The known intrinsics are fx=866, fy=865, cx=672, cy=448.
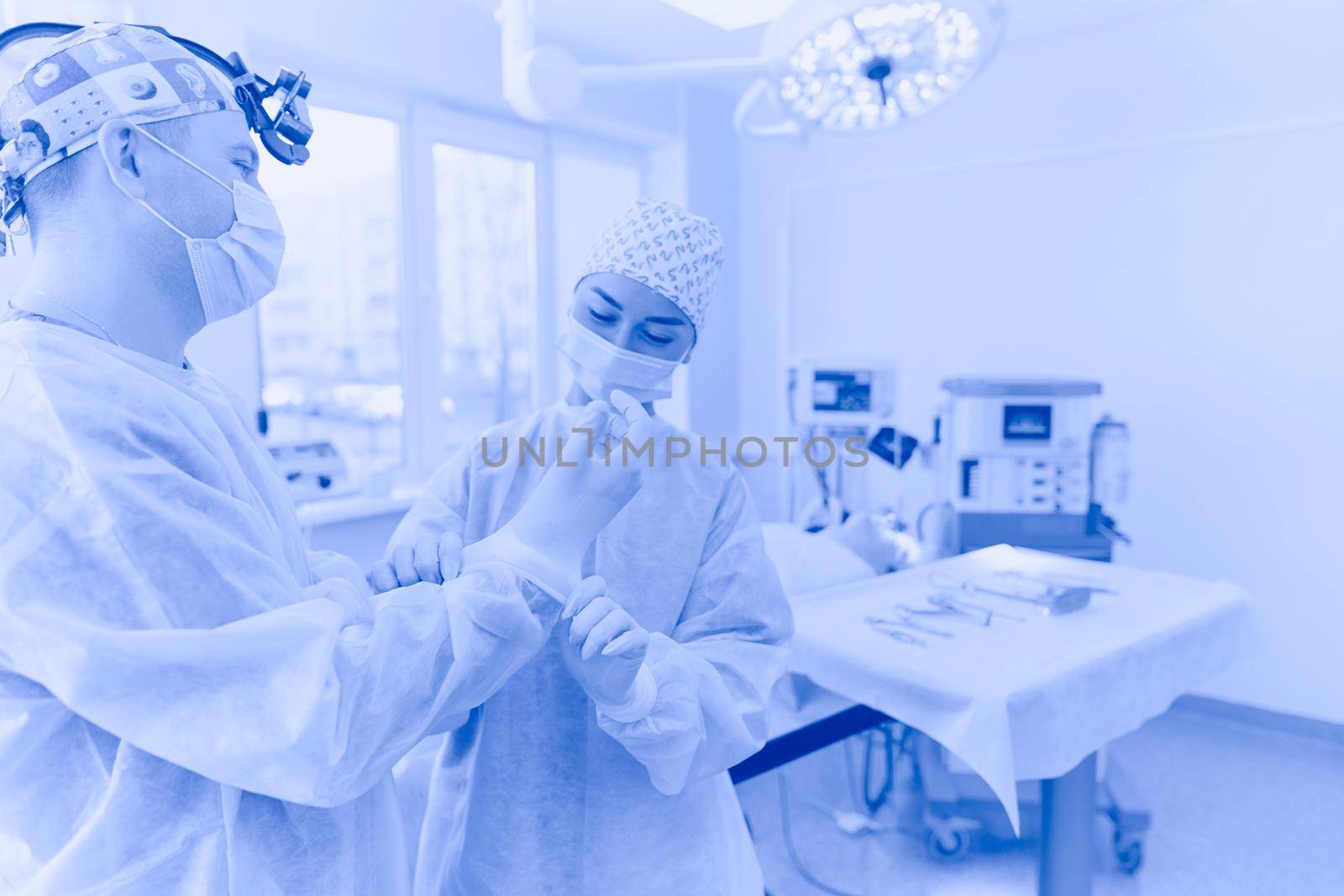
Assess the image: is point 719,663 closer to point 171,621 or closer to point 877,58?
point 171,621

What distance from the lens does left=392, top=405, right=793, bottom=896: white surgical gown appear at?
3.30ft

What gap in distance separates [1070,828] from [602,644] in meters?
1.18

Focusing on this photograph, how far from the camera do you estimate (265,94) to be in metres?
0.86

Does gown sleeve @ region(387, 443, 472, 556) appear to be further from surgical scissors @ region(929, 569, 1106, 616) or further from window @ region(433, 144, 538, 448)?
window @ region(433, 144, 538, 448)

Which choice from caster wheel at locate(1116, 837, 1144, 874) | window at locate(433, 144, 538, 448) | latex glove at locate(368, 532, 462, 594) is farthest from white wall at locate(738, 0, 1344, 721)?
latex glove at locate(368, 532, 462, 594)

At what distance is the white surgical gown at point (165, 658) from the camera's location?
0.58 metres

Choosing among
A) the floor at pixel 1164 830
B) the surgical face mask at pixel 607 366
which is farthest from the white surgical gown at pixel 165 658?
the floor at pixel 1164 830

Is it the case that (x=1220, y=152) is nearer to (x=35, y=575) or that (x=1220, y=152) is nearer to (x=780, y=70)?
(x=780, y=70)

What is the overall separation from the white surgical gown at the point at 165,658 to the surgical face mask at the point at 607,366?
0.41m

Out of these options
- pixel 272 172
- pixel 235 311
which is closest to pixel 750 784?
pixel 235 311

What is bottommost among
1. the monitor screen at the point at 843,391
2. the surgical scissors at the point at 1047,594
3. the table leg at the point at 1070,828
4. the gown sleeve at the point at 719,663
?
the table leg at the point at 1070,828

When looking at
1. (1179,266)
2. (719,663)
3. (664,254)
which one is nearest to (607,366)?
(664,254)

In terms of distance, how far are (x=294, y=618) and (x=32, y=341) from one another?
28 centimetres

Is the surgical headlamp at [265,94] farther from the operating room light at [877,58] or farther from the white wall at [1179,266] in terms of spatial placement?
the white wall at [1179,266]
